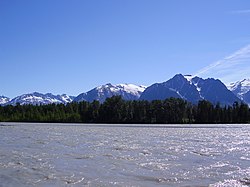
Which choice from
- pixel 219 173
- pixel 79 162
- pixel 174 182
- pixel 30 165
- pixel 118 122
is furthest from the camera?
pixel 118 122

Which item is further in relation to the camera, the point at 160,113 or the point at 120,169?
the point at 160,113

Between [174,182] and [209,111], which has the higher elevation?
[209,111]

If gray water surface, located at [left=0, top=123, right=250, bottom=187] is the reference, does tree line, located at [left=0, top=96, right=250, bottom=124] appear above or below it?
above

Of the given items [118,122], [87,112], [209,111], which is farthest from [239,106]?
[87,112]

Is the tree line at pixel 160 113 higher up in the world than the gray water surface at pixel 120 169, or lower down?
higher up

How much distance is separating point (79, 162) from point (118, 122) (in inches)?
6306

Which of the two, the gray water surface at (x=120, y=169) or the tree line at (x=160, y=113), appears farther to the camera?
the tree line at (x=160, y=113)

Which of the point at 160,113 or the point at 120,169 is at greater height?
the point at 160,113

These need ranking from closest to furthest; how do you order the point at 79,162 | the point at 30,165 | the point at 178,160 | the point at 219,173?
the point at 219,173 < the point at 30,165 < the point at 79,162 < the point at 178,160

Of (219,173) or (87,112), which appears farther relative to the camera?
(87,112)

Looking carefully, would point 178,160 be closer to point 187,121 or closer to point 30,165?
point 30,165

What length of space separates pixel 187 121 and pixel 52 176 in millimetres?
172318

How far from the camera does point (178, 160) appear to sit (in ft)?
110

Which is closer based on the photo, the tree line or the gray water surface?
the gray water surface
